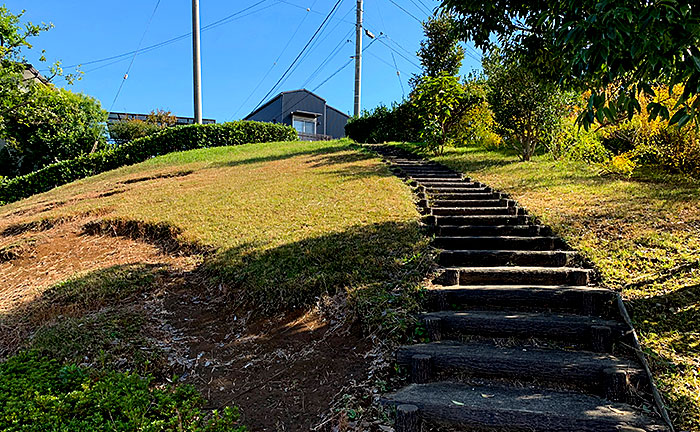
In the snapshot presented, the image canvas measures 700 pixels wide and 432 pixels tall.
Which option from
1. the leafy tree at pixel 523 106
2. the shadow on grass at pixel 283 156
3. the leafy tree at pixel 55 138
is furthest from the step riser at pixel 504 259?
the leafy tree at pixel 55 138

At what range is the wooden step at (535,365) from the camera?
8.60 ft

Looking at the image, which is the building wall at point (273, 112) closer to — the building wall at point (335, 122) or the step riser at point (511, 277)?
the building wall at point (335, 122)

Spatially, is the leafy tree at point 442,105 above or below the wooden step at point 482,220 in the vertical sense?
above

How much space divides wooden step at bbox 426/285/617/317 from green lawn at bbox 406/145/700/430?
9.5 inches

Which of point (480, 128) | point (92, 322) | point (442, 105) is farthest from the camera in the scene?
point (480, 128)

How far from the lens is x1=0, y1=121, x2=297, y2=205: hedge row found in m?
16.5

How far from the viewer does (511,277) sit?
4.03 m

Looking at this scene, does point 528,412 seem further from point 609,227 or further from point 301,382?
point 609,227

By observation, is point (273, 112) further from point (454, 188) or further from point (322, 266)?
point (322, 266)

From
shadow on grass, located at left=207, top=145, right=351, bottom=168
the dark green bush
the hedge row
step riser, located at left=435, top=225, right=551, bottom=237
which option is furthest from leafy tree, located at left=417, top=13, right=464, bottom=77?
step riser, located at left=435, top=225, right=551, bottom=237

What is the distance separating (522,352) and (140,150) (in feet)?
61.7

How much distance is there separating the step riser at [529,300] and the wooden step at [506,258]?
79cm

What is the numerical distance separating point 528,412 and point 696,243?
337 cm

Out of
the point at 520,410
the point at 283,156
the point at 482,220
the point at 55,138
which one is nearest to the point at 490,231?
the point at 482,220
